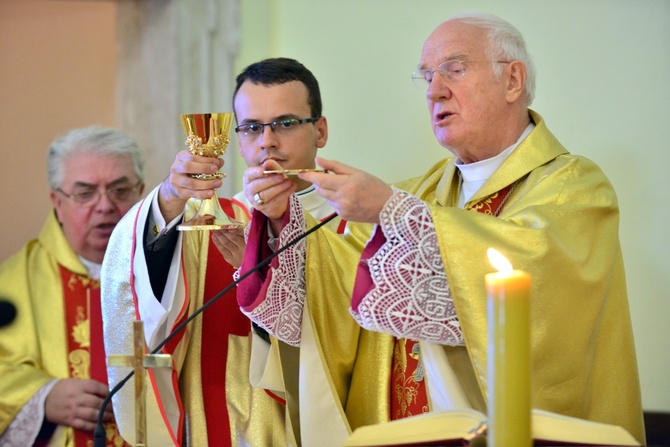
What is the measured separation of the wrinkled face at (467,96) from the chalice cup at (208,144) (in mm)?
693

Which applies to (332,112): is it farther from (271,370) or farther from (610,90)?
(271,370)

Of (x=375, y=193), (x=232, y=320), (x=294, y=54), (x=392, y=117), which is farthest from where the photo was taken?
(x=294, y=54)

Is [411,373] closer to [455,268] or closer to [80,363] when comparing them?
[455,268]

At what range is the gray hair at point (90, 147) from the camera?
4.42 m

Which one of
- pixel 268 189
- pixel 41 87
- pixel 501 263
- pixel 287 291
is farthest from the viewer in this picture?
pixel 41 87

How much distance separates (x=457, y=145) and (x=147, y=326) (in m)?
1.14

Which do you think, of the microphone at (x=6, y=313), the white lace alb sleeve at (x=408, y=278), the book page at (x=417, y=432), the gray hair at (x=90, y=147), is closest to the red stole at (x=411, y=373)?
the white lace alb sleeve at (x=408, y=278)

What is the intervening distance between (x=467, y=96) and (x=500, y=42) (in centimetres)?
21

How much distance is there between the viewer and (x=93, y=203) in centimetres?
435

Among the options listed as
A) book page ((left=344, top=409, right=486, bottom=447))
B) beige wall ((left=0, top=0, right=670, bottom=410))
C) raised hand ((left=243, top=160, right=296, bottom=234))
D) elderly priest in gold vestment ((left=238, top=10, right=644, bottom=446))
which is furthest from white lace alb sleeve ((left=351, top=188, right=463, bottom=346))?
beige wall ((left=0, top=0, right=670, bottom=410))

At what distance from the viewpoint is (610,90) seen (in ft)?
12.8

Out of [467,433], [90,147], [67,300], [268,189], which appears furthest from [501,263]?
[90,147]

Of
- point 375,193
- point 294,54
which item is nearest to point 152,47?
point 294,54

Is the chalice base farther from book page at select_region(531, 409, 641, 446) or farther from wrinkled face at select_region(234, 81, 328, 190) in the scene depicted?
book page at select_region(531, 409, 641, 446)
